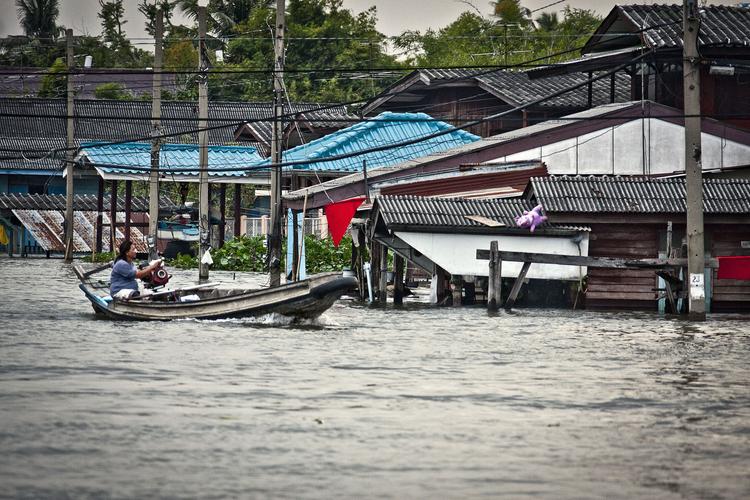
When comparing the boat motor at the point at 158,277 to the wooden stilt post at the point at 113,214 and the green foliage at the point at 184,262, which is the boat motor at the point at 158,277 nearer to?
the green foliage at the point at 184,262

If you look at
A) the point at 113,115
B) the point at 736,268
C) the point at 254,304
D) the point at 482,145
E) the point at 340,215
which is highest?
the point at 113,115

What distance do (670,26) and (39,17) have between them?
197 ft

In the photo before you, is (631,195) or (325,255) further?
(325,255)

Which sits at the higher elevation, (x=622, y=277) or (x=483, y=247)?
(x=483, y=247)

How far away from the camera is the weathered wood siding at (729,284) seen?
3181 cm

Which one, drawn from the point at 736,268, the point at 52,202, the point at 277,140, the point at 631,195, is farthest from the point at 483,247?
the point at 52,202

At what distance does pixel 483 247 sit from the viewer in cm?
3172

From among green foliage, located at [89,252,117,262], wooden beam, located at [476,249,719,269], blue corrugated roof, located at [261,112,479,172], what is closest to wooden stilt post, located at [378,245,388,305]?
wooden beam, located at [476,249,719,269]

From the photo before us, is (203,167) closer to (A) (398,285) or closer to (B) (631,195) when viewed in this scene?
(A) (398,285)

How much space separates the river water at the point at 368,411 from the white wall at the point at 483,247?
6.06m

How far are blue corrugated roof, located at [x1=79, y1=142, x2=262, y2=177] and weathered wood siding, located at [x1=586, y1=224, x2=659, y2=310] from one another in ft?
70.5

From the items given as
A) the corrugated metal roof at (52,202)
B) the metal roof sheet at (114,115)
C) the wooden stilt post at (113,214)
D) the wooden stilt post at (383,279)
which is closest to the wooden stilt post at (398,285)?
the wooden stilt post at (383,279)

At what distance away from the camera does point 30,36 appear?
87250 millimetres

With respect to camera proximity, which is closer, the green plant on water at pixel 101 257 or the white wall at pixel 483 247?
the white wall at pixel 483 247
